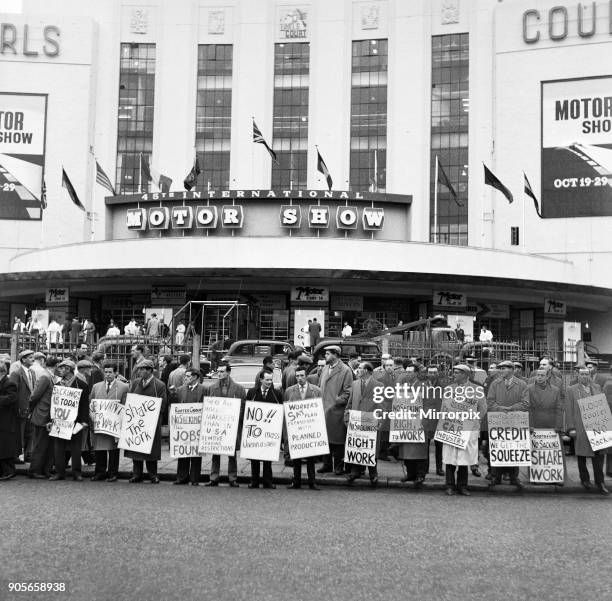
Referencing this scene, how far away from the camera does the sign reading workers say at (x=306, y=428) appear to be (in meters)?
11.0

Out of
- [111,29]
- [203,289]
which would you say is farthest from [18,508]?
[111,29]

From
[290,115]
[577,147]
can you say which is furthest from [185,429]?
[290,115]

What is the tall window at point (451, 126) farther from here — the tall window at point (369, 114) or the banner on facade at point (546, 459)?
the banner on facade at point (546, 459)

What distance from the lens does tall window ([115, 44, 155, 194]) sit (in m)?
50.7

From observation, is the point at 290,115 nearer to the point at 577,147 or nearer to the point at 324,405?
the point at 577,147

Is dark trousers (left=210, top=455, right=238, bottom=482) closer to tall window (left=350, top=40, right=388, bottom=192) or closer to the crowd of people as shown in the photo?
the crowd of people

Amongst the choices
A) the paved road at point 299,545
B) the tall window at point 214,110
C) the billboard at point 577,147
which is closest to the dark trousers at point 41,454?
the paved road at point 299,545

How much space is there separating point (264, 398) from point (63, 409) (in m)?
A: 3.33

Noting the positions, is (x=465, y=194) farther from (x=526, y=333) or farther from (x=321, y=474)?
(x=321, y=474)

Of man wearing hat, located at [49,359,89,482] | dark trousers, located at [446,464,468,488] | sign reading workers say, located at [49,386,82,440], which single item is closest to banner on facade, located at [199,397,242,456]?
man wearing hat, located at [49,359,89,482]

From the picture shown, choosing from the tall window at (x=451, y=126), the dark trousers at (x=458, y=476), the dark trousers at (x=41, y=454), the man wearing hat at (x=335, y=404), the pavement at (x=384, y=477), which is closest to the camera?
the dark trousers at (x=458, y=476)

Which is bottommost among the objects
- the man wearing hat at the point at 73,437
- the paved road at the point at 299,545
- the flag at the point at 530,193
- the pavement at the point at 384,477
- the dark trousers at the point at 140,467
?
the pavement at the point at 384,477

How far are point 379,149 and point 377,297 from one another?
1538cm

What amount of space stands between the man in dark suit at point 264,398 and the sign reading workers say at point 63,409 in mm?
2852
